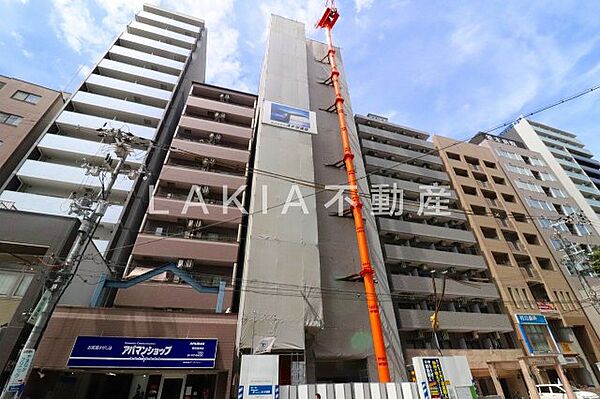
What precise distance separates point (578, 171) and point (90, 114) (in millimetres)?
62072

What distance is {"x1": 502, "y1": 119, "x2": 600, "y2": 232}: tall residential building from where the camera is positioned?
1529 inches

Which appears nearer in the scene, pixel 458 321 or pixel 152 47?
pixel 458 321

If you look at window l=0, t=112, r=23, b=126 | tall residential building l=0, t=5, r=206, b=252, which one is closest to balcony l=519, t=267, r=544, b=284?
tall residential building l=0, t=5, r=206, b=252

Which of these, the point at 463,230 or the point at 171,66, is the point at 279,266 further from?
the point at 171,66

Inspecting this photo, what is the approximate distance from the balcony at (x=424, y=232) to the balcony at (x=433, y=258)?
1432mm

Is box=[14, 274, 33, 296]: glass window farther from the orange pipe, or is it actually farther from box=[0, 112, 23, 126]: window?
box=[0, 112, 23, 126]: window

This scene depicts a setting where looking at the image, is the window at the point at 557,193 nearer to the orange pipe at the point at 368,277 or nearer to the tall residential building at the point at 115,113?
the orange pipe at the point at 368,277

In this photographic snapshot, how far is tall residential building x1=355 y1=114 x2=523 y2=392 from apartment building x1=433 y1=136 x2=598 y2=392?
1256 millimetres

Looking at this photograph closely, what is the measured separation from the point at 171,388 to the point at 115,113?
73.9ft

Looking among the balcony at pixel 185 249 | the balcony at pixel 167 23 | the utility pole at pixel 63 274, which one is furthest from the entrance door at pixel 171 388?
the balcony at pixel 167 23

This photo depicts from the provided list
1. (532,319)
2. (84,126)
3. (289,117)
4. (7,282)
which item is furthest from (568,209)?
(84,126)

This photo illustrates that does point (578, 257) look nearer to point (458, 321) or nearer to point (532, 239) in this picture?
point (532, 239)

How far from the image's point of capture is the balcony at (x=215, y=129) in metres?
24.8

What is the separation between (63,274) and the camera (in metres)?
8.27
